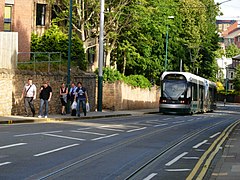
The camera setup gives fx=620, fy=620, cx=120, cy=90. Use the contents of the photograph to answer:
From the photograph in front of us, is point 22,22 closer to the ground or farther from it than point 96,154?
farther from it

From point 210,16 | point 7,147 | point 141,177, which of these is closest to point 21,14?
point 7,147

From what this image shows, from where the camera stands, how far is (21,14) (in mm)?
43469

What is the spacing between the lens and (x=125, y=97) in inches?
2048

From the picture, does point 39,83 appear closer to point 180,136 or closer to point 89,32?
point 180,136

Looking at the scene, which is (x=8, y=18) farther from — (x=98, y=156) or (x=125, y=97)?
(x=98, y=156)

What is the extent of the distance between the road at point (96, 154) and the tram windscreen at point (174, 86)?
23157 millimetres

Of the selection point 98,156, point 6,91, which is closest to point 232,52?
point 6,91

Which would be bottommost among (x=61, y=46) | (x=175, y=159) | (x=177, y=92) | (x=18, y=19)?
(x=175, y=159)

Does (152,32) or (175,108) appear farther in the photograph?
(152,32)

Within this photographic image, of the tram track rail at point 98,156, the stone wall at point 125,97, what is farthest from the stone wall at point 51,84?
the tram track rail at point 98,156

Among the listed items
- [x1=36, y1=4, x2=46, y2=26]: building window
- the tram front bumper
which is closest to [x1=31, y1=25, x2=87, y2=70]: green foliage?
[x1=36, y1=4, x2=46, y2=26]: building window

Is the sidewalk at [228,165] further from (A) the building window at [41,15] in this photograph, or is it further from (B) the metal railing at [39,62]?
(A) the building window at [41,15]

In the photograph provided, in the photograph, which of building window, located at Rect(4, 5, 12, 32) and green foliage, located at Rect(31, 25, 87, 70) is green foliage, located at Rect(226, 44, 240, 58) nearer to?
green foliage, located at Rect(31, 25, 87, 70)

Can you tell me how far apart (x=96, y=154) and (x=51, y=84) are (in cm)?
2016
